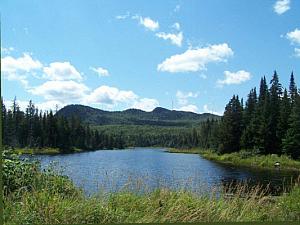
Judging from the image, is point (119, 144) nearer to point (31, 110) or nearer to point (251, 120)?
point (31, 110)

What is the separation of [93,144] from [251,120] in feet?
141

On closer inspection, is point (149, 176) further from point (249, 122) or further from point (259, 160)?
point (249, 122)

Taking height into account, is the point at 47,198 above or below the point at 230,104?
below

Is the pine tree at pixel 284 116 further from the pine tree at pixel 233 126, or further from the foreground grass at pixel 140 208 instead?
the foreground grass at pixel 140 208

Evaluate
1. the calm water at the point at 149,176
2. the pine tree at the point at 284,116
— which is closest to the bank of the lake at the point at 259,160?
the pine tree at the point at 284,116

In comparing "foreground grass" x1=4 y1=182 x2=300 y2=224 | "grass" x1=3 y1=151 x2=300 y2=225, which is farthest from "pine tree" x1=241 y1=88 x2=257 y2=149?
"foreground grass" x1=4 y1=182 x2=300 y2=224

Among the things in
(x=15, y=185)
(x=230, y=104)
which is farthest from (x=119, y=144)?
(x=15, y=185)

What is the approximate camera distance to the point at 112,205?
19.9ft

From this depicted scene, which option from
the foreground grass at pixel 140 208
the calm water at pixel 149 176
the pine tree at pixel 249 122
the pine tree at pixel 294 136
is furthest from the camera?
the pine tree at pixel 249 122

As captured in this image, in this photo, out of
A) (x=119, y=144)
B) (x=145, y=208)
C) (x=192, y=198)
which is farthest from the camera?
(x=119, y=144)

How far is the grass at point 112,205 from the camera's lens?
5.43 m

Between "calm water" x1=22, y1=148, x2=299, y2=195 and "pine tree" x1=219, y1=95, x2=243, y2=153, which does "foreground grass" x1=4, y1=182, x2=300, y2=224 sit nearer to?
"calm water" x1=22, y1=148, x2=299, y2=195

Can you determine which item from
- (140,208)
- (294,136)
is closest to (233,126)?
(294,136)

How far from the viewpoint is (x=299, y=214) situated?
21.4 ft
